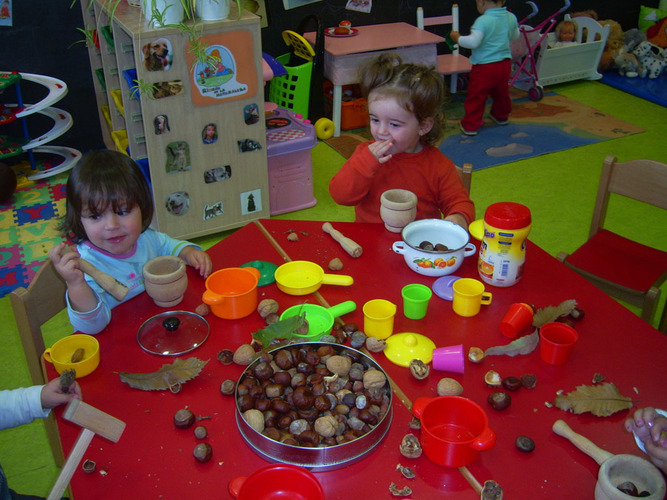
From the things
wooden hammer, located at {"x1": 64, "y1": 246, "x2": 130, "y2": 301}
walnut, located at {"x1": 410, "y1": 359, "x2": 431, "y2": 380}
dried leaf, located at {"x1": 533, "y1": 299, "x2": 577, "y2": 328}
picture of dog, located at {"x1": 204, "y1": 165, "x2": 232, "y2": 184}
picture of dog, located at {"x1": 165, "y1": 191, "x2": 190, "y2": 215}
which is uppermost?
wooden hammer, located at {"x1": 64, "y1": 246, "x2": 130, "y2": 301}

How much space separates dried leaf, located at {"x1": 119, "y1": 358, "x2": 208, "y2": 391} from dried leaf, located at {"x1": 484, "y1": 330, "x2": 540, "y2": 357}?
1.76ft

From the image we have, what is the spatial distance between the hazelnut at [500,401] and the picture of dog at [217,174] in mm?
1880

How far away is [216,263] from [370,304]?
409 millimetres

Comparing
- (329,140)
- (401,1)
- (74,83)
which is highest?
(401,1)

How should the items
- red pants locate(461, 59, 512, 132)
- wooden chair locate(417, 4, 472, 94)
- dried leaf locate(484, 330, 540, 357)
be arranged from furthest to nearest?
wooden chair locate(417, 4, 472, 94) → red pants locate(461, 59, 512, 132) → dried leaf locate(484, 330, 540, 357)

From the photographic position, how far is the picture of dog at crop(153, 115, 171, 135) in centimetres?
240

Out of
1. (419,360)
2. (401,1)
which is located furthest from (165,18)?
(401,1)

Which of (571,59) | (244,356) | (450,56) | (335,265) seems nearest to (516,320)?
(335,265)

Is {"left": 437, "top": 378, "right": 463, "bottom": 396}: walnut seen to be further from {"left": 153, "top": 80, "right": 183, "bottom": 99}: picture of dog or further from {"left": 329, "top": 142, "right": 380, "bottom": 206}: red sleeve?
{"left": 153, "top": 80, "right": 183, "bottom": 99}: picture of dog

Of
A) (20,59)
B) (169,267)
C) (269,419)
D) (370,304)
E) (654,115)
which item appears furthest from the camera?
(654,115)

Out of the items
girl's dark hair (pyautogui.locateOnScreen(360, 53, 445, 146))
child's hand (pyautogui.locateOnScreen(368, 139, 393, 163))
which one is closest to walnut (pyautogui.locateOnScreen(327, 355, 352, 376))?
child's hand (pyautogui.locateOnScreen(368, 139, 393, 163))

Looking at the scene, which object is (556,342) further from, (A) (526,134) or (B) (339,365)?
(A) (526,134)

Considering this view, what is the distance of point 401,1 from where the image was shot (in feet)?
13.4

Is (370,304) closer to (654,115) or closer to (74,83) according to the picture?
(74,83)
